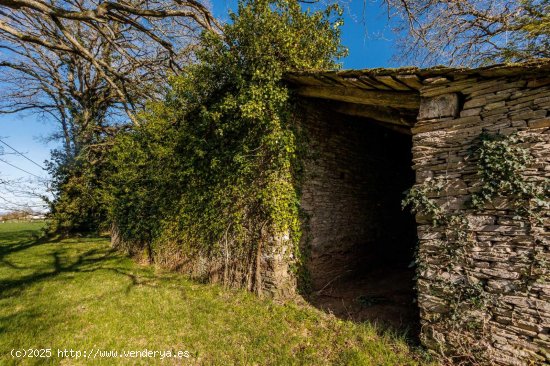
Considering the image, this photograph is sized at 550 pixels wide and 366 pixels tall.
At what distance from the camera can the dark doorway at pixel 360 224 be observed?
5.22 meters

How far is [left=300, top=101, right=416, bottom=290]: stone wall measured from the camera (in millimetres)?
5801

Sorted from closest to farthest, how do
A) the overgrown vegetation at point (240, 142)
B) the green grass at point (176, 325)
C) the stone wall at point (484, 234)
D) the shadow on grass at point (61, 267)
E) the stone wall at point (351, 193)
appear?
the stone wall at point (484, 234) → the green grass at point (176, 325) → the overgrown vegetation at point (240, 142) → the stone wall at point (351, 193) → the shadow on grass at point (61, 267)

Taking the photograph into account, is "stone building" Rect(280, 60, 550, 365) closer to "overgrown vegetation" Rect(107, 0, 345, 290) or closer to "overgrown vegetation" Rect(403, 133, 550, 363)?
"overgrown vegetation" Rect(403, 133, 550, 363)

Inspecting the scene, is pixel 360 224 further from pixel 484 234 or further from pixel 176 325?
pixel 176 325

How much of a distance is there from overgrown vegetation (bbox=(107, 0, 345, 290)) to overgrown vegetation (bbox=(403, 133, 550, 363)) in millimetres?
2513

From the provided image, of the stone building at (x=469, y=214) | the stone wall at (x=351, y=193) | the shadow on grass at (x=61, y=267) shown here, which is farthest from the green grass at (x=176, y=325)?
the stone wall at (x=351, y=193)

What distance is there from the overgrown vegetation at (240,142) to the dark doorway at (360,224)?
0.82 m

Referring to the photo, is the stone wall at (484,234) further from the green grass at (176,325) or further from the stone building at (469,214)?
the green grass at (176,325)

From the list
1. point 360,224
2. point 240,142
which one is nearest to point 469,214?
point 360,224

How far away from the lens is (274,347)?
3.79 meters

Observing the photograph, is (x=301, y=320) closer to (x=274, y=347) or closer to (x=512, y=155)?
(x=274, y=347)

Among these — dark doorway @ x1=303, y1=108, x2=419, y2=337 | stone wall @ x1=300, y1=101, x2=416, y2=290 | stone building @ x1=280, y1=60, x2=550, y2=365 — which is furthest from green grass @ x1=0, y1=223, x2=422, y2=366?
stone wall @ x1=300, y1=101, x2=416, y2=290

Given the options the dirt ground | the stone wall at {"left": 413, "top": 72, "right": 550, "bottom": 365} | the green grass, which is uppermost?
the stone wall at {"left": 413, "top": 72, "right": 550, "bottom": 365}

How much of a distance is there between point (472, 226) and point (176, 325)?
451 cm
